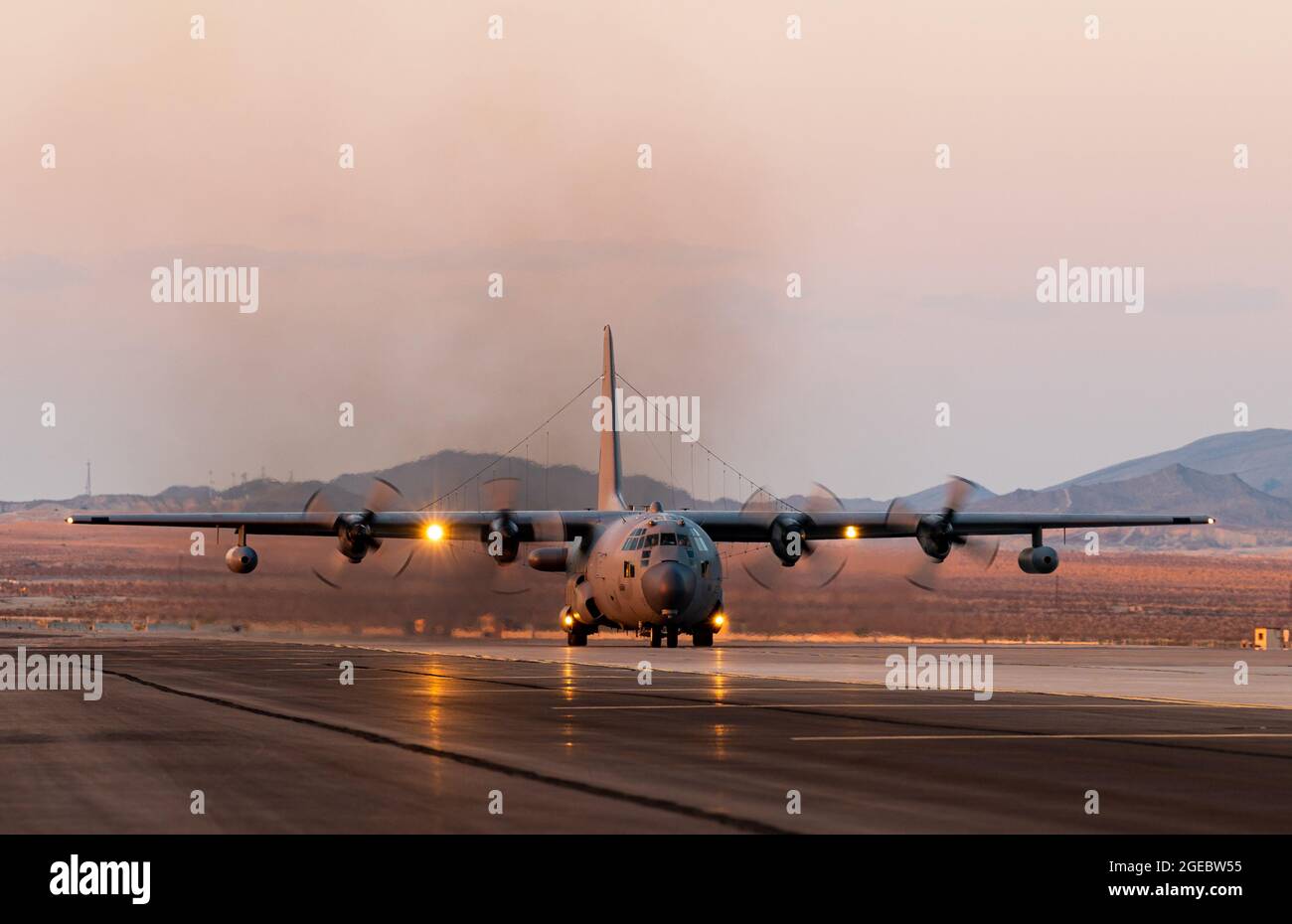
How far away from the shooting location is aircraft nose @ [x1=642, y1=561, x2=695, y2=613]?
57312mm

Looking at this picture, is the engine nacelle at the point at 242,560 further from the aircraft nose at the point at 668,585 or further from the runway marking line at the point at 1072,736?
the runway marking line at the point at 1072,736

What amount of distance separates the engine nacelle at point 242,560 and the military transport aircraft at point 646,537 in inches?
1.5

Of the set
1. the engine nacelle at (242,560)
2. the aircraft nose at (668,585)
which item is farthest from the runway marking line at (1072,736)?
the engine nacelle at (242,560)

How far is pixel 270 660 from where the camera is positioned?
50656mm

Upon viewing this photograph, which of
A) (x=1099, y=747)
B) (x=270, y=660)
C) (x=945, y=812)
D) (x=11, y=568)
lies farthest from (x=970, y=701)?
(x=11, y=568)

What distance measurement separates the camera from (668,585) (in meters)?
57.2

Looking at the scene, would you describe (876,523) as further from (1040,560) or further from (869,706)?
(869,706)

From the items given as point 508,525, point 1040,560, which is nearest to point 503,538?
point 508,525

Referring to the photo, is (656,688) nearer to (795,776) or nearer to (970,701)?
(970,701)

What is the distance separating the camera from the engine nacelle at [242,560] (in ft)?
218

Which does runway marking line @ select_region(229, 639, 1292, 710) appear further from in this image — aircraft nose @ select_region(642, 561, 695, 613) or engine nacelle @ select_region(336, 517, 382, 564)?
aircraft nose @ select_region(642, 561, 695, 613)

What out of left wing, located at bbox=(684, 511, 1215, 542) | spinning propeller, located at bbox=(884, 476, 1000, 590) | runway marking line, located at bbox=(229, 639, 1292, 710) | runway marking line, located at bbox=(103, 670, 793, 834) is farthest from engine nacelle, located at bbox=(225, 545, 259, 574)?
runway marking line, located at bbox=(103, 670, 793, 834)
